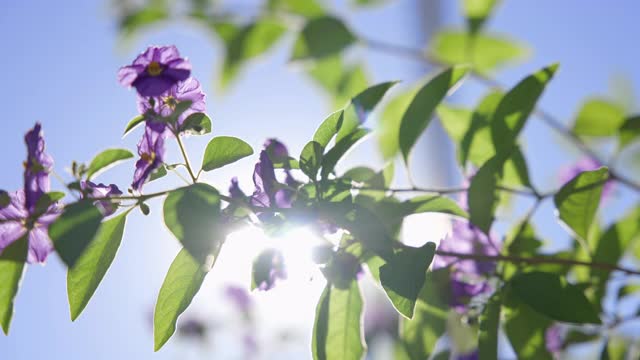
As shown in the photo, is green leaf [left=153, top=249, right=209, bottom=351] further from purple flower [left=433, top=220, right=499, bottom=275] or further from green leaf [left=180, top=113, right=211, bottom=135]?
purple flower [left=433, top=220, right=499, bottom=275]

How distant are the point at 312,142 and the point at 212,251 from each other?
0.18 meters

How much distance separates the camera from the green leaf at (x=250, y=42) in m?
1.74

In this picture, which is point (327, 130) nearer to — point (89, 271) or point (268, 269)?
point (268, 269)

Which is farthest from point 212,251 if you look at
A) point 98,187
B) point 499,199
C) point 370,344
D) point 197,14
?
point 370,344

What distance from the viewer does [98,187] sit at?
2.68ft

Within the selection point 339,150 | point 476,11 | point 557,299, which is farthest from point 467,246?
point 476,11

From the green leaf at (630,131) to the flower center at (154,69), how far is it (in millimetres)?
857

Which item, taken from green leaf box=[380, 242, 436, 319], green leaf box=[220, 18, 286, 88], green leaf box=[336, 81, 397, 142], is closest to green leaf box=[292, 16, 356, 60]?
green leaf box=[220, 18, 286, 88]

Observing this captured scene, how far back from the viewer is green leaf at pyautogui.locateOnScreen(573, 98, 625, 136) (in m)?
1.47

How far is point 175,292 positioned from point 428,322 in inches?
16.0

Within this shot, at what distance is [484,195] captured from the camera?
40.4 inches

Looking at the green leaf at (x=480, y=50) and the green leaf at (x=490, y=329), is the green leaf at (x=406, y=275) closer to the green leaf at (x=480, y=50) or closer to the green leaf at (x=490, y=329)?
the green leaf at (x=490, y=329)

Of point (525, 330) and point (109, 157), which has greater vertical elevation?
point (109, 157)

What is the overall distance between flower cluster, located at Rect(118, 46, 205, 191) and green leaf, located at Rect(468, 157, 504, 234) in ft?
1.29
